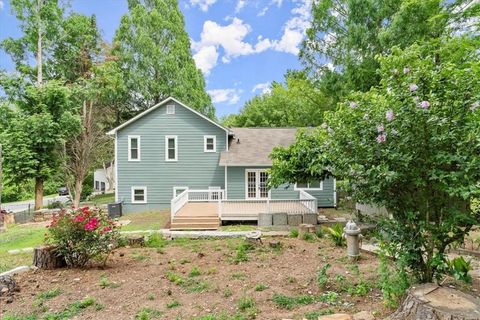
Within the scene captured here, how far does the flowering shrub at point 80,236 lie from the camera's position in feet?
19.9

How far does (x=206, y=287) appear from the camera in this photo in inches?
197

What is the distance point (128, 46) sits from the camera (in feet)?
88.6

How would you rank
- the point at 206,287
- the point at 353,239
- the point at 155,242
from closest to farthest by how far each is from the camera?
the point at 206,287
the point at 353,239
the point at 155,242

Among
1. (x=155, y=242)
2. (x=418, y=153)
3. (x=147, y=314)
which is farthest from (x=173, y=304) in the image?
(x=155, y=242)

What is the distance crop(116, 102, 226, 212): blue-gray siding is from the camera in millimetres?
17969

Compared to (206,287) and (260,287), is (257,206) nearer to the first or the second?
(206,287)

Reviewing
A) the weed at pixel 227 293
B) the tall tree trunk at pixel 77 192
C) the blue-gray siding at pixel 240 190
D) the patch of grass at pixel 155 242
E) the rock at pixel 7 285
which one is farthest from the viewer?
the tall tree trunk at pixel 77 192

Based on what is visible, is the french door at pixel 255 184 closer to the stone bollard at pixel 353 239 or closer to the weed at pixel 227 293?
the stone bollard at pixel 353 239

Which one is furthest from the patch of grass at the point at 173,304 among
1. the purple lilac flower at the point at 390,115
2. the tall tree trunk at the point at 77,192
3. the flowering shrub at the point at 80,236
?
the tall tree trunk at the point at 77,192

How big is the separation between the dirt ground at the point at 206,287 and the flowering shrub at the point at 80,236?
293 millimetres

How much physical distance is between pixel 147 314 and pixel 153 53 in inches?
991

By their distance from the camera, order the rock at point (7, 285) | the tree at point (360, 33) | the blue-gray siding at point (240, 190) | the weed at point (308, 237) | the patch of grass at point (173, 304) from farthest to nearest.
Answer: the blue-gray siding at point (240, 190) < the tree at point (360, 33) < the weed at point (308, 237) < the rock at point (7, 285) < the patch of grass at point (173, 304)

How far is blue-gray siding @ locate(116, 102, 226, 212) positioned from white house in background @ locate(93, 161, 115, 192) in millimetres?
20050

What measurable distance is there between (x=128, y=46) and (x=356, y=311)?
91.4 feet
